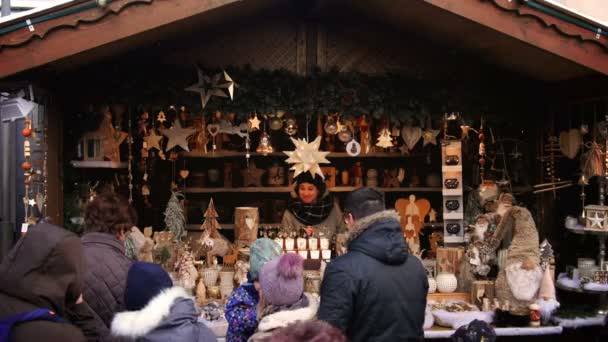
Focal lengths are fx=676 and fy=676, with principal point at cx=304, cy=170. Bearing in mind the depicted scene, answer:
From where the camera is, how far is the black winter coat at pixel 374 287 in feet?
11.9

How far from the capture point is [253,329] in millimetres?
3820

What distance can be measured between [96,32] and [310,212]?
377 cm

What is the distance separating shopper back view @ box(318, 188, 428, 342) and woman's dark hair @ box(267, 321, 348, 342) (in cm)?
163

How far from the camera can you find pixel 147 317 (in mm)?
2998

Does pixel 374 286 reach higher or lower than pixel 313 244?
higher

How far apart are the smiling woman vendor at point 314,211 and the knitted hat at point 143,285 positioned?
15.9 feet

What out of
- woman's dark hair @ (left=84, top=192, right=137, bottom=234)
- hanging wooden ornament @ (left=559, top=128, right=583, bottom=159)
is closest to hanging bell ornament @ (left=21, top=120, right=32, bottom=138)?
woman's dark hair @ (left=84, top=192, right=137, bottom=234)

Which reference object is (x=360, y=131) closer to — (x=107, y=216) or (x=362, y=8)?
(x=362, y=8)

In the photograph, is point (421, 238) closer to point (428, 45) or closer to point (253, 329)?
point (428, 45)

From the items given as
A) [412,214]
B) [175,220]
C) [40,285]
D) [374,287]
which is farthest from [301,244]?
[40,285]

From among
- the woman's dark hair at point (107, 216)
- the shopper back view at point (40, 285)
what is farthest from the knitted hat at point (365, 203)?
the shopper back view at point (40, 285)

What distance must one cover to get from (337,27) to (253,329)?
4395 millimetres

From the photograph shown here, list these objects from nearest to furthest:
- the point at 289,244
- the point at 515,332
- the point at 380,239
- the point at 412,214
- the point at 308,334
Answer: the point at 308,334 < the point at 380,239 < the point at 515,332 < the point at 289,244 < the point at 412,214

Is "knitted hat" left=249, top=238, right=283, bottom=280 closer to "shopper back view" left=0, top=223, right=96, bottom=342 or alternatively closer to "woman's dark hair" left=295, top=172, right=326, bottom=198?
"shopper back view" left=0, top=223, right=96, bottom=342
